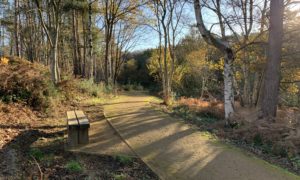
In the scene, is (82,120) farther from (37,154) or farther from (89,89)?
(89,89)

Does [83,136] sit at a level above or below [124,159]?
above

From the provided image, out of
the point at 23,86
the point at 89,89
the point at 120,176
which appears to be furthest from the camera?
the point at 89,89

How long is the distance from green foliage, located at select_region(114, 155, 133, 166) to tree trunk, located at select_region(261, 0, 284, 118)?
4.73 metres

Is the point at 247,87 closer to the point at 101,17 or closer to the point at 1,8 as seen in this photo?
the point at 101,17

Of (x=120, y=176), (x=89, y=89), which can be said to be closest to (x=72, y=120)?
(x=120, y=176)

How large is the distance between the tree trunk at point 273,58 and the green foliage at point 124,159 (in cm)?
473

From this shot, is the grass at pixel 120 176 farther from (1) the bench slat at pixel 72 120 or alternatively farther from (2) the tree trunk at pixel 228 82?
(2) the tree trunk at pixel 228 82

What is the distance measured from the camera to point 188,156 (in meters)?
5.67

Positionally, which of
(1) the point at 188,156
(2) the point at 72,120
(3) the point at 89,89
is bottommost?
(1) the point at 188,156

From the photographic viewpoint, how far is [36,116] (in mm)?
9062

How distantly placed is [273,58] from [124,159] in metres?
5.52

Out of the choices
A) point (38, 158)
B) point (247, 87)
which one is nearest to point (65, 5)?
point (247, 87)

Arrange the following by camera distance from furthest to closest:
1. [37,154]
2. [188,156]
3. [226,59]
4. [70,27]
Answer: [70,27]
[226,59]
[188,156]
[37,154]

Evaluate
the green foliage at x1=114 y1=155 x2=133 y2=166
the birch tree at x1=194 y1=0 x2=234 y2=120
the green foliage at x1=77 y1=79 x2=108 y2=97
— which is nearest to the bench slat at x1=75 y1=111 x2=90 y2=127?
the green foliage at x1=114 y1=155 x2=133 y2=166
